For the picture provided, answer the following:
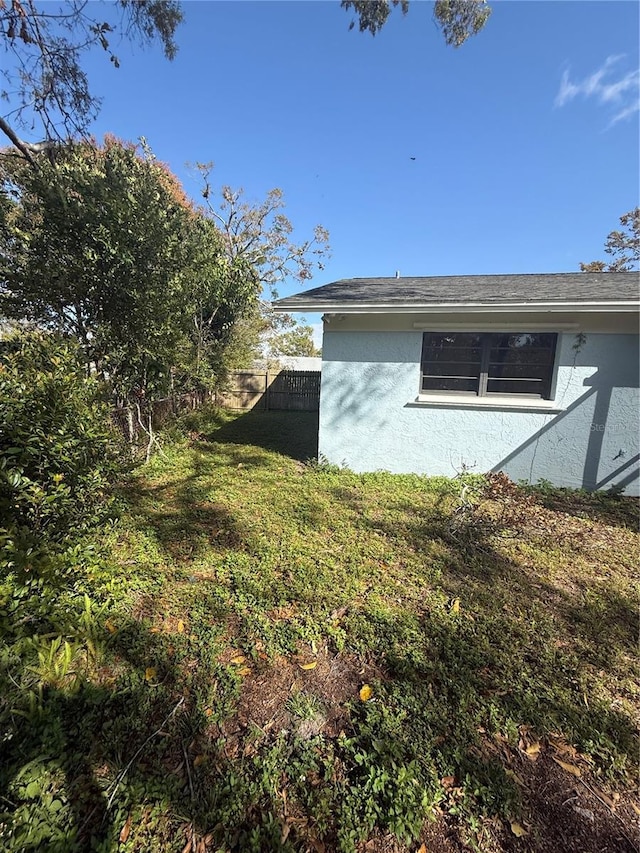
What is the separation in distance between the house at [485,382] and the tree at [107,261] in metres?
1.74

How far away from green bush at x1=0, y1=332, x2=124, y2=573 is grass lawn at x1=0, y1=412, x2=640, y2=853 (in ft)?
0.94

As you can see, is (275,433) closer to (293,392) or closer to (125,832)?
(293,392)

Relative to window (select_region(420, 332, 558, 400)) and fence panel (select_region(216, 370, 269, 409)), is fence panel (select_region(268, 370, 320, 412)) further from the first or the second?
window (select_region(420, 332, 558, 400))

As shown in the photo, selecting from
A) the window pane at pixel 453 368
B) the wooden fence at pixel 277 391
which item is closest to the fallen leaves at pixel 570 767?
the window pane at pixel 453 368

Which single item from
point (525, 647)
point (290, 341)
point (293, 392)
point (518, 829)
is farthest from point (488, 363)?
point (290, 341)

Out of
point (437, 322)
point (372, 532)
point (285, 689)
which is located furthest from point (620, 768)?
point (437, 322)

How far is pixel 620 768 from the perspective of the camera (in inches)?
67.8

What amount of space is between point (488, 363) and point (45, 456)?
5486 millimetres

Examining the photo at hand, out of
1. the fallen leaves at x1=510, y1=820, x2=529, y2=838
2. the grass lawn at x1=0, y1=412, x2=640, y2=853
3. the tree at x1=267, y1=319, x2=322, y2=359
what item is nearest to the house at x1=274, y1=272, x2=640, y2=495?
the grass lawn at x1=0, y1=412, x2=640, y2=853

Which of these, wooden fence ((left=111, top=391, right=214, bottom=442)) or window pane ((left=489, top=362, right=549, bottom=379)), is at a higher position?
window pane ((left=489, top=362, right=549, bottom=379))

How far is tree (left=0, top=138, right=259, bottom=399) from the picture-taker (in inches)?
167

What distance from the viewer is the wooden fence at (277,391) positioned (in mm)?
14008

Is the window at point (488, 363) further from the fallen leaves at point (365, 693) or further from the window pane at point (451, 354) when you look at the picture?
the fallen leaves at point (365, 693)

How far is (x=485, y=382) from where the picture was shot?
215 inches
